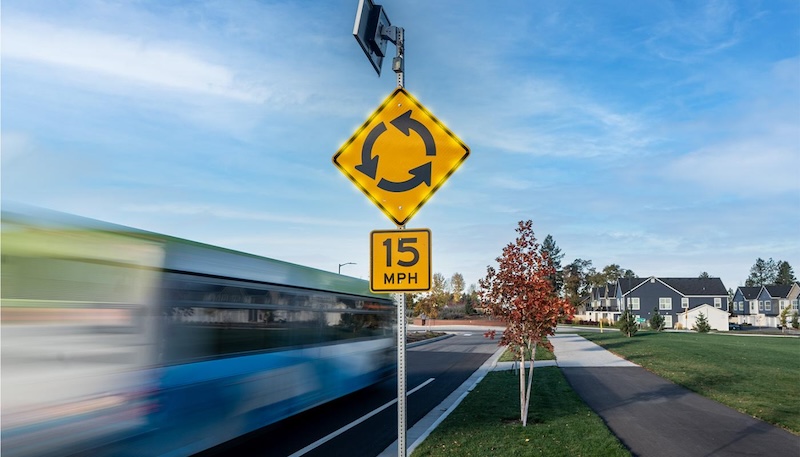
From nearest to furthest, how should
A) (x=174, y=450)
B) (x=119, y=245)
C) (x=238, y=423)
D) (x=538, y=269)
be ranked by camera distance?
1. (x=119, y=245)
2. (x=174, y=450)
3. (x=238, y=423)
4. (x=538, y=269)

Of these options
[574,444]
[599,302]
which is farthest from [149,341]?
[599,302]

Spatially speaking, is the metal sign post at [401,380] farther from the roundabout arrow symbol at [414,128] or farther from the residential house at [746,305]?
the residential house at [746,305]

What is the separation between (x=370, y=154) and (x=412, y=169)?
1.30ft

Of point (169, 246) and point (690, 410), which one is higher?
point (169, 246)

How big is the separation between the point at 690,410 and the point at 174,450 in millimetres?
10679

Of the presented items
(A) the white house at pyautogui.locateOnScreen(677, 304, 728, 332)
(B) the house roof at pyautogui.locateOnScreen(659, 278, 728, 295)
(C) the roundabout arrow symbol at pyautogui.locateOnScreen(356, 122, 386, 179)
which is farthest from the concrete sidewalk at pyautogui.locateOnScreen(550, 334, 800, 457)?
(B) the house roof at pyautogui.locateOnScreen(659, 278, 728, 295)

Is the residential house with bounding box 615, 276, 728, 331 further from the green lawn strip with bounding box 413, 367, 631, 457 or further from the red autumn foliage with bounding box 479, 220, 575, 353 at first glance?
the red autumn foliage with bounding box 479, 220, 575, 353

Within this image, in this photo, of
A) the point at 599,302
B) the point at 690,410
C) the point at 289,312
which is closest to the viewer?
the point at 289,312

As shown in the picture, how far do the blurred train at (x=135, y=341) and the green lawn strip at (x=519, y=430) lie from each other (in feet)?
9.38

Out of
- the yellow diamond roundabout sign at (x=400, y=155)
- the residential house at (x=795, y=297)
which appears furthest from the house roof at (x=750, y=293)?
the yellow diamond roundabout sign at (x=400, y=155)

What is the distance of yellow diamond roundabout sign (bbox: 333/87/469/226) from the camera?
14.7 ft

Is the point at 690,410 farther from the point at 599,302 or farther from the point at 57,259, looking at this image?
the point at 599,302

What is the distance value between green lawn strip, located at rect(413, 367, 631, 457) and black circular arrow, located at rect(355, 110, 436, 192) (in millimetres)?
4950

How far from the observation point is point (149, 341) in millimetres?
6012
